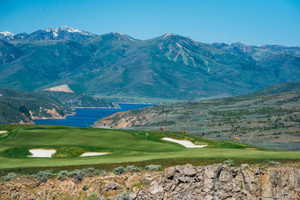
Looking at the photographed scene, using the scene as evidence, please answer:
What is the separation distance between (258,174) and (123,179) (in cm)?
1119

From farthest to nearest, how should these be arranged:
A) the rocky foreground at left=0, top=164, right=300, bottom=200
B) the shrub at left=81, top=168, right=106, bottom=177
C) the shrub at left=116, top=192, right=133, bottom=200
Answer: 1. the shrub at left=81, top=168, right=106, bottom=177
2. the rocky foreground at left=0, top=164, right=300, bottom=200
3. the shrub at left=116, top=192, right=133, bottom=200

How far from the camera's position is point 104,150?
264 feet

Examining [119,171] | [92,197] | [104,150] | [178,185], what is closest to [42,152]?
[104,150]

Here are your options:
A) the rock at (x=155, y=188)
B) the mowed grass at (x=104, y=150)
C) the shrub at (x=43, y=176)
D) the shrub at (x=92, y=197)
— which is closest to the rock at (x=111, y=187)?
the shrub at (x=92, y=197)

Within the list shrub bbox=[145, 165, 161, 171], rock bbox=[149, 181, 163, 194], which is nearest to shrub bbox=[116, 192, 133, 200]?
rock bbox=[149, 181, 163, 194]

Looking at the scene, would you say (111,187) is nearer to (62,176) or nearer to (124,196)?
(124,196)

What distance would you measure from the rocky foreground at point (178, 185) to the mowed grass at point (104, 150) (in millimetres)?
11941

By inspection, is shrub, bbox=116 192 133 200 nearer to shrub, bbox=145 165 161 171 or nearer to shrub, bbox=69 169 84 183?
shrub, bbox=69 169 84 183

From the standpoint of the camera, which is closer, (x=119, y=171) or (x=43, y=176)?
(x=43, y=176)

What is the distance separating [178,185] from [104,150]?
4001 centimetres

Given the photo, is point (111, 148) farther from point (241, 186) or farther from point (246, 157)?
point (241, 186)

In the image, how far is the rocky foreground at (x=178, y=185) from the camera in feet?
136

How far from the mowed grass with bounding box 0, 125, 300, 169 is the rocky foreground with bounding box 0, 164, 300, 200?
11.9 m

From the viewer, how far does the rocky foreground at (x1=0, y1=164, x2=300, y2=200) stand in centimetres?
4134
